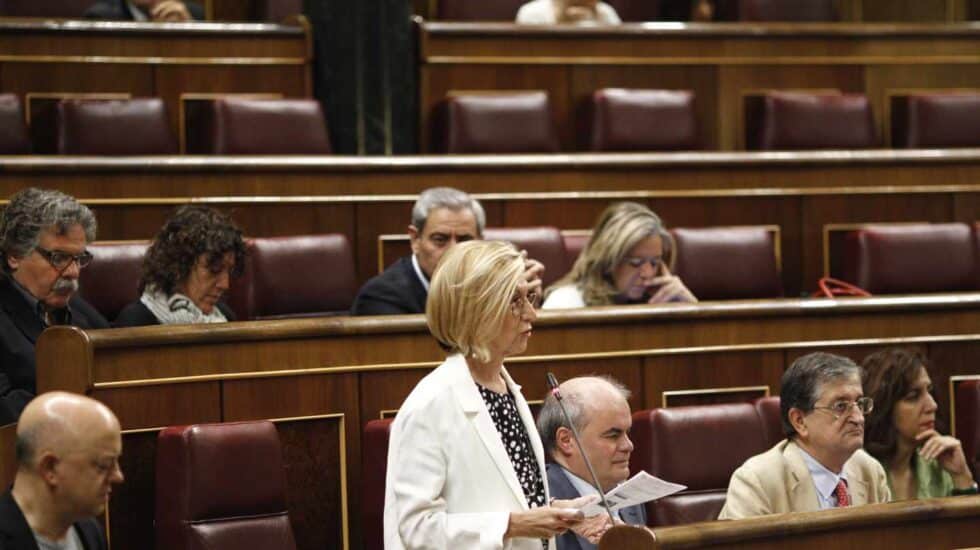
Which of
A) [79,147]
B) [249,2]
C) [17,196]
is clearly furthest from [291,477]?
[249,2]

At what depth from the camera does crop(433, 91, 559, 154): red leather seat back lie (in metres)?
1.59

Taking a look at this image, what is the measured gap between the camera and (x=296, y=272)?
1.31 meters

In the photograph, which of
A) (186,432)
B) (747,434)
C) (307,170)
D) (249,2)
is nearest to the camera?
(186,432)

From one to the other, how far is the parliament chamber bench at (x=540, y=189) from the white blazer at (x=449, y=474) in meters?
0.62

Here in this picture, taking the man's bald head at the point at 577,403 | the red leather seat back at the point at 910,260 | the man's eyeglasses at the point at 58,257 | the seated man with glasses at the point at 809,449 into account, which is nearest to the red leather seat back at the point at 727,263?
the red leather seat back at the point at 910,260

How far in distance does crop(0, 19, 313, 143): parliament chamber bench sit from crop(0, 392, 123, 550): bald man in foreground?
944mm

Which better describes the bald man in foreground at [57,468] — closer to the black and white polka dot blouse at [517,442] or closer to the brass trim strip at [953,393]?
the black and white polka dot blouse at [517,442]

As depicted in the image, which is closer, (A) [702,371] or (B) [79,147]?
(A) [702,371]

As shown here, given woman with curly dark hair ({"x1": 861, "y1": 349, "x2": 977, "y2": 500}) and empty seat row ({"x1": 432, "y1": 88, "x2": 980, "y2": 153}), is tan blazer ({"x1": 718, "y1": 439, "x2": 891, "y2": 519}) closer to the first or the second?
woman with curly dark hair ({"x1": 861, "y1": 349, "x2": 977, "y2": 500})

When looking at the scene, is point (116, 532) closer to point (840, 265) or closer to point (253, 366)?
point (253, 366)

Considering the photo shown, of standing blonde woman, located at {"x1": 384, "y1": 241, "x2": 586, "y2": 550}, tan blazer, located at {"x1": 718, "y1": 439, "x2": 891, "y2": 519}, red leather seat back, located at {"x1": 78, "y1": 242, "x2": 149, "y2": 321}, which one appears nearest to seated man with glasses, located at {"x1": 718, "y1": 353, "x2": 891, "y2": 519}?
tan blazer, located at {"x1": 718, "y1": 439, "x2": 891, "y2": 519}

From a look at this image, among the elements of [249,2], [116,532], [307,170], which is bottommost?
[116,532]

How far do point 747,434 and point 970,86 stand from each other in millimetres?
919

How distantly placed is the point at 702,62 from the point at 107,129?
2.26 feet
